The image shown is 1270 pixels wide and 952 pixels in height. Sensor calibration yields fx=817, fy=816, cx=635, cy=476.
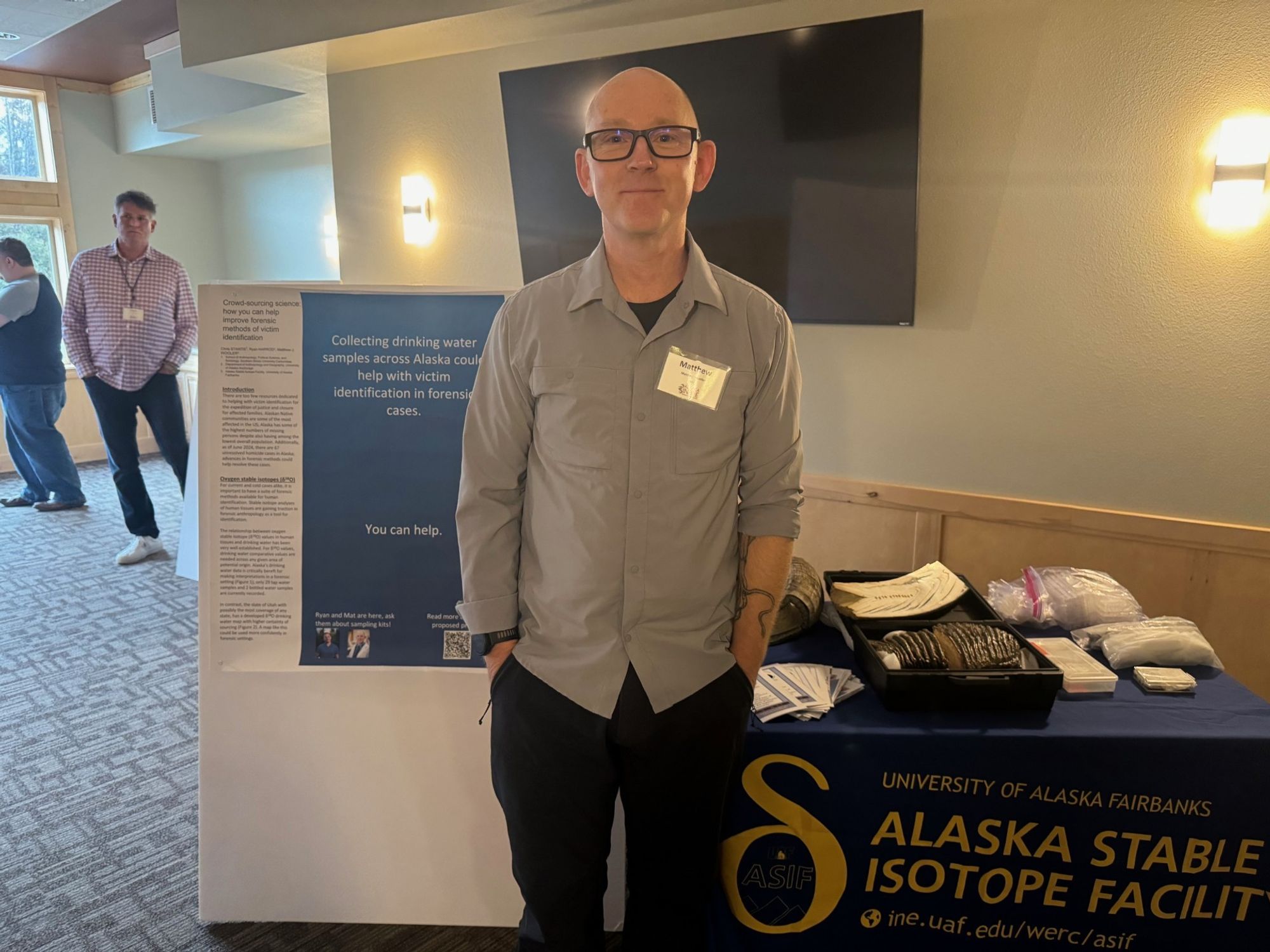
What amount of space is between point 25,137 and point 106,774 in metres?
5.92

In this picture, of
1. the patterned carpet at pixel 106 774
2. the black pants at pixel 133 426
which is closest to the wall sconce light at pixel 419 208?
the black pants at pixel 133 426

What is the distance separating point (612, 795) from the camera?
53.4 inches

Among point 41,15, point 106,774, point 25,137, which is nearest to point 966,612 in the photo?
point 106,774

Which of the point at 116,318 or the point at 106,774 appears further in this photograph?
the point at 116,318

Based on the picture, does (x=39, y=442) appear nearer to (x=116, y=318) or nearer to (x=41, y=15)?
(x=116, y=318)

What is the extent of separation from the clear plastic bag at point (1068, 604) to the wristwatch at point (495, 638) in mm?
1175

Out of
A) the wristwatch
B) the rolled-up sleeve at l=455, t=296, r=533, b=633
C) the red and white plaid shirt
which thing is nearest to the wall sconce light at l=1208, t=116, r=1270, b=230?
the rolled-up sleeve at l=455, t=296, r=533, b=633

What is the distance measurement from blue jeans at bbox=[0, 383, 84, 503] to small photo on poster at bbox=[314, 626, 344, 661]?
459cm

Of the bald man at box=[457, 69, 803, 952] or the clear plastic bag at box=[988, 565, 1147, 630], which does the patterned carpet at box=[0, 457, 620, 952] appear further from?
the clear plastic bag at box=[988, 565, 1147, 630]

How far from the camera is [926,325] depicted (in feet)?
8.75

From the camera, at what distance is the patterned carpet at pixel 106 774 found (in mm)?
1893

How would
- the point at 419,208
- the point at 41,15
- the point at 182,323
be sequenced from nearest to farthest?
the point at 419,208, the point at 182,323, the point at 41,15

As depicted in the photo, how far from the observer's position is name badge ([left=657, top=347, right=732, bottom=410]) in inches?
51.2

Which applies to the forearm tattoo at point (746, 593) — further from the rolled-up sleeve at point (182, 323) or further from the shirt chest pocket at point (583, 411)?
the rolled-up sleeve at point (182, 323)
